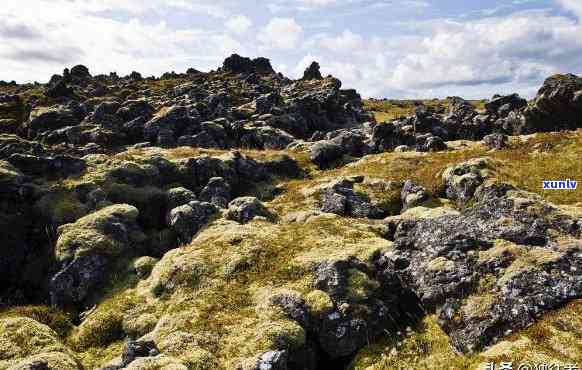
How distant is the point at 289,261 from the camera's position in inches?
1266

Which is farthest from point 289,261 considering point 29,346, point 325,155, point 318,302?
point 325,155

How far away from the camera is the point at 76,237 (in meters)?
37.9

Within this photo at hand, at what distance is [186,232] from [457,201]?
2733cm

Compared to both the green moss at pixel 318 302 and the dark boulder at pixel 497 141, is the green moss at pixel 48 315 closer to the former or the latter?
the green moss at pixel 318 302

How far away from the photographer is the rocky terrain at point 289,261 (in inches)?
928

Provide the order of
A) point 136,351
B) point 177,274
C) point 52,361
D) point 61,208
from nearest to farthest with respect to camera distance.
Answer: point 136,351
point 52,361
point 177,274
point 61,208

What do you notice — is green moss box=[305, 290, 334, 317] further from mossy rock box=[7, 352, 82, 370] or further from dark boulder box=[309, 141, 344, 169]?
dark boulder box=[309, 141, 344, 169]

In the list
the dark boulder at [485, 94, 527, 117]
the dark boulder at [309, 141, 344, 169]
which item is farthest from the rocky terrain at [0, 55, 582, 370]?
the dark boulder at [485, 94, 527, 117]

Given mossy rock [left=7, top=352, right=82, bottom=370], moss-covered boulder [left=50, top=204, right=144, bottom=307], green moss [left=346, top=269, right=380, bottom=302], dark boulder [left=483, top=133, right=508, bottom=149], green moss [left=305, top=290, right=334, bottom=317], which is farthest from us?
dark boulder [left=483, top=133, right=508, bottom=149]

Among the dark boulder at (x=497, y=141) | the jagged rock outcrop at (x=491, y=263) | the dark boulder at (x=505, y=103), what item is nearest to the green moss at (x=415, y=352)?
the jagged rock outcrop at (x=491, y=263)

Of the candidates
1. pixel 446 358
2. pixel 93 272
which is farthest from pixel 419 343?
pixel 93 272

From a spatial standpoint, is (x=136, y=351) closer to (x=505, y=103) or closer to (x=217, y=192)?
(x=217, y=192)

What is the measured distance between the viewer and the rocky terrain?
2356 cm

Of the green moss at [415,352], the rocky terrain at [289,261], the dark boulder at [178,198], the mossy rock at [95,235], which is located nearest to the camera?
the green moss at [415,352]
